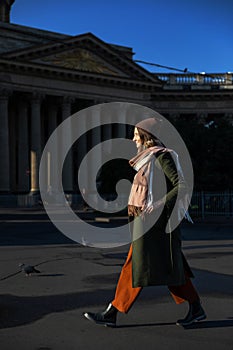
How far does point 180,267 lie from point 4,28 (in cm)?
5110

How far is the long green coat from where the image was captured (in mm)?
5465

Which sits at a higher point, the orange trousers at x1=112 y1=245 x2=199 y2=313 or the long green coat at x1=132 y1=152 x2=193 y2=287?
the long green coat at x1=132 y1=152 x2=193 y2=287

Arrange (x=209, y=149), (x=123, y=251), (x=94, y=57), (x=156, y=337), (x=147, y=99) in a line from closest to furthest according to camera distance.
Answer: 1. (x=156, y=337)
2. (x=123, y=251)
3. (x=209, y=149)
4. (x=94, y=57)
5. (x=147, y=99)

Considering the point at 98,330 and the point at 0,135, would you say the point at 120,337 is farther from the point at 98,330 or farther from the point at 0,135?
the point at 0,135

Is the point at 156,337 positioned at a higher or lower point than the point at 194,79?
lower

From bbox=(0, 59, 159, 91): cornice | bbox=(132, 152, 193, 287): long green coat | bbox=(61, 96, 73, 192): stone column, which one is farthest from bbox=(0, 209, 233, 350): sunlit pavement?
bbox=(61, 96, 73, 192): stone column

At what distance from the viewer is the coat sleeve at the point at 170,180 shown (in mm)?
5453

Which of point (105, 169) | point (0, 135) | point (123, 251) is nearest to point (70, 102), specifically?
point (0, 135)

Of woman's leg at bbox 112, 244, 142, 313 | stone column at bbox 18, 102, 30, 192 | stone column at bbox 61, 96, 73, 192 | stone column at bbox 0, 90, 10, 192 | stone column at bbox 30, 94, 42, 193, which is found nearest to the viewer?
woman's leg at bbox 112, 244, 142, 313

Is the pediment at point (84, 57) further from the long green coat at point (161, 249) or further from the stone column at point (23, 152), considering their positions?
the long green coat at point (161, 249)

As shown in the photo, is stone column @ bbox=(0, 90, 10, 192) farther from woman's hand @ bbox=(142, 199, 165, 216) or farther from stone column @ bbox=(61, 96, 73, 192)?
woman's hand @ bbox=(142, 199, 165, 216)

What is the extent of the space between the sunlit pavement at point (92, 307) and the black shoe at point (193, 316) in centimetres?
6

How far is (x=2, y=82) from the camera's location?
50.1m

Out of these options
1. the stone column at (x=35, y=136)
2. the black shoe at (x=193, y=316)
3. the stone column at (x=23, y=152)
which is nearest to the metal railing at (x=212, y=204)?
the black shoe at (x=193, y=316)
